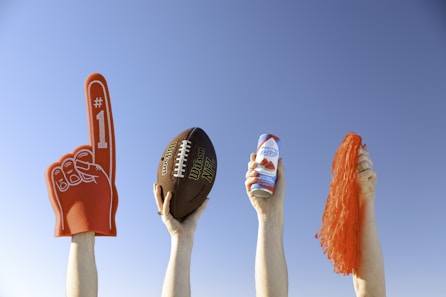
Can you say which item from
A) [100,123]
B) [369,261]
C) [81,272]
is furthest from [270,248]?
[100,123]

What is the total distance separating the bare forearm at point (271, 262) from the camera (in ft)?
11.3

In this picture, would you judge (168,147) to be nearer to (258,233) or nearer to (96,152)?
(96,152)

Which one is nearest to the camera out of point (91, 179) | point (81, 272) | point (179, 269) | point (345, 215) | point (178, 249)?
point (345, 215)

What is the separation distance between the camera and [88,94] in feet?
16.2

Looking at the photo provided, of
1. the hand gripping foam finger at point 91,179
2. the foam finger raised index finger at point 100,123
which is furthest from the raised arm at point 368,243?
the foam finger raised index finger at point 100,123

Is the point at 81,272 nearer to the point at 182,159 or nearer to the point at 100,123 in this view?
the point at 182,159

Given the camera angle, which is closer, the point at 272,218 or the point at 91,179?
the point at 272,218

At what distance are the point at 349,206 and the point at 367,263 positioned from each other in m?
0.45

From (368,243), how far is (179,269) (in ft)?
5.12

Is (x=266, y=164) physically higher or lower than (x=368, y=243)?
higher

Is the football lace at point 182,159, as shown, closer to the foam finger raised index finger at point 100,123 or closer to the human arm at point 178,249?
the human arm at point 178,249

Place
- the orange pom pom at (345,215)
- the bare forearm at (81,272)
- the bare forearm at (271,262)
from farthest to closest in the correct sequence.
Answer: the bare forearm at (81,272)
the orange pom pom at (345,215)
the bare forearm at (271,262)

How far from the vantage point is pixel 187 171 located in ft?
15.0

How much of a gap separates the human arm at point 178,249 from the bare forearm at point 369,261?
1396mm
